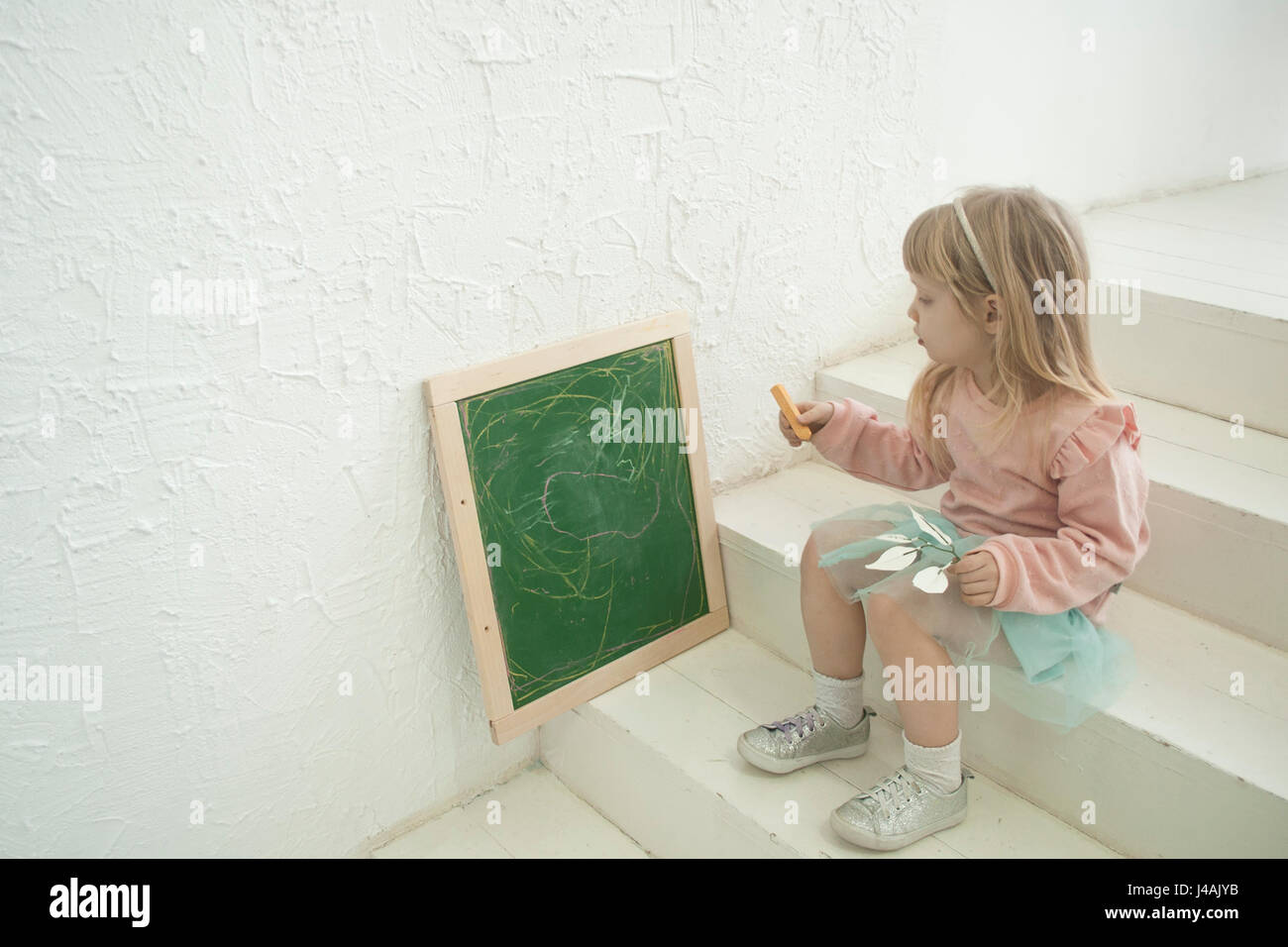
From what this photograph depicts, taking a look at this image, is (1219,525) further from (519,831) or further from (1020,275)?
(519,831)

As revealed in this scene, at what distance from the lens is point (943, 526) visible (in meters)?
1.24

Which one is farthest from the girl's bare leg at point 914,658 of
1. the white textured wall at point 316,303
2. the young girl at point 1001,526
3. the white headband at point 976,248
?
the white textured wall at point 316,303

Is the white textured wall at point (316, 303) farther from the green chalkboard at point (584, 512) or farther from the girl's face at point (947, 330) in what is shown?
the girl's face at point (947, 330)

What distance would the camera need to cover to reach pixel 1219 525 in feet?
4.24

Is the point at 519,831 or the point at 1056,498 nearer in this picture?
the point at 1056,498

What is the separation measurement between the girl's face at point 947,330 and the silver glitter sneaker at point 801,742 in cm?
46

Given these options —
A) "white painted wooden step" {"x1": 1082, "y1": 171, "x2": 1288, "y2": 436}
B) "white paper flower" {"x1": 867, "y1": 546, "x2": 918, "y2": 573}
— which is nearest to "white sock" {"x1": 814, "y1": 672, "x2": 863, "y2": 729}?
"white paper flower" {"x1": 867, "y1": 546, "x2": 918, "y2": 573}

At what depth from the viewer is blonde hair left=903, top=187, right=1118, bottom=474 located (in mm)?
1108

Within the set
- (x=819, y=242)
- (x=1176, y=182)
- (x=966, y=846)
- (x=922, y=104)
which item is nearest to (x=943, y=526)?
(x=966, y=846)

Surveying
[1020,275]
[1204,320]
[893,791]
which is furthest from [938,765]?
[1204,320]

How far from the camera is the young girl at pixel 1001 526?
1095 mm

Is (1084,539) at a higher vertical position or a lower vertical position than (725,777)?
higher

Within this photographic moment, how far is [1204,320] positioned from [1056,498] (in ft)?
1.80

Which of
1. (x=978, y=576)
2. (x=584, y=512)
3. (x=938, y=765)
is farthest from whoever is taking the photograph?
(x=584, y=512)
